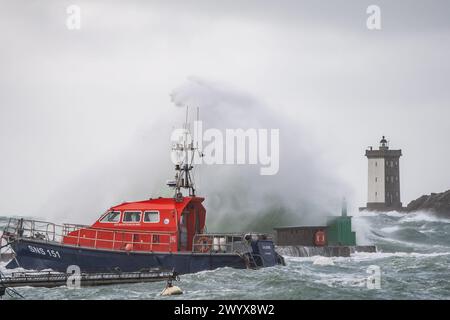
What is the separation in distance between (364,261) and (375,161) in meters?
55.4

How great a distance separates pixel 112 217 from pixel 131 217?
662 mm

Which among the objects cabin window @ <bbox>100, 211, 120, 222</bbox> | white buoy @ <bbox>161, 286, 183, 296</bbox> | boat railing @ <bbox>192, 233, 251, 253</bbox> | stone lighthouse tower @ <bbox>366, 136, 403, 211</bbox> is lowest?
white buoy @ <bbox>161, 286, 183, 296</bbox>

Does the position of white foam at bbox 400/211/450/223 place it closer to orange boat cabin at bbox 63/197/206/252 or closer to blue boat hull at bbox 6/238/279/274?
orange boat cabin at bbox 63/197/206/252

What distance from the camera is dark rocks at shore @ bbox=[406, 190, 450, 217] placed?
100 metres

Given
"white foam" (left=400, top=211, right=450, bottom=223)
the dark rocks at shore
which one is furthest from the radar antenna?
the dark rocks at shore

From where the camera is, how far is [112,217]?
24.5 meters

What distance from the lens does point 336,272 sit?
2780 cm

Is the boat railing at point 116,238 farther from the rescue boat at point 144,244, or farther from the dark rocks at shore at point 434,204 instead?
the dark rocks at shore at point 434,204

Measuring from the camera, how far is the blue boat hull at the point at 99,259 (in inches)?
919

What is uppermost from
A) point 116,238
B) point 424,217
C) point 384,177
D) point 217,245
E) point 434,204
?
point 384,177

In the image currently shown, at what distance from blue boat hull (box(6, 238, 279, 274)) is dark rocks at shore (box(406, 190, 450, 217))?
80818mm

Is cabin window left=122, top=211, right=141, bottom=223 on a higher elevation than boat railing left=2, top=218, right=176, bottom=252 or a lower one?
higher

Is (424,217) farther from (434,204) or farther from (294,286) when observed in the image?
(294,286)

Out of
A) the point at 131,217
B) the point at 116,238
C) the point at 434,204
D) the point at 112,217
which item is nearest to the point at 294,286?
the point at 131,217
